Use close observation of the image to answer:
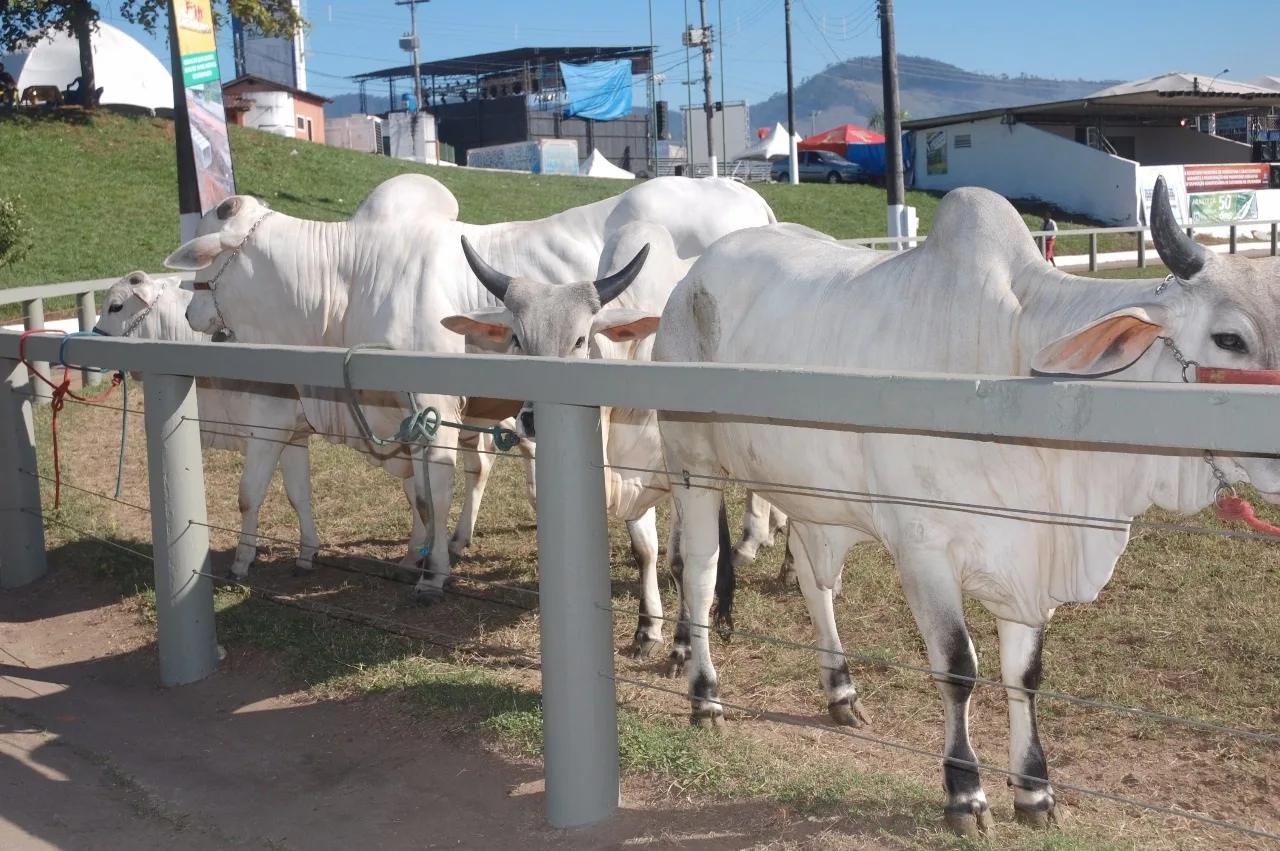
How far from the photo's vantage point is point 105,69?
3784 cm

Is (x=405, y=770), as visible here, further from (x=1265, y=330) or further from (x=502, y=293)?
(x=1265, y=330)

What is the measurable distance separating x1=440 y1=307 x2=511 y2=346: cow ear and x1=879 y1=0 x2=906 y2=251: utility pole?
36.1 ft

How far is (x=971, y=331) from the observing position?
11.5 feet

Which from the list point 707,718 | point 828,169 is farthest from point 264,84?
point 707,718

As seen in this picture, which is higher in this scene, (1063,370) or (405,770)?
(1063,370)

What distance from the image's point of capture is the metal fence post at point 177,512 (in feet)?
14.5

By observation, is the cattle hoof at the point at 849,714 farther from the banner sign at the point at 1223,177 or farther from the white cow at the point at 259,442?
the banner sign at the point at 1223,177

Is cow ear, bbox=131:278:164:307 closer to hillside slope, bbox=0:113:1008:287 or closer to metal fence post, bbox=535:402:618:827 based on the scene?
metal fence post, bbox=535:402:618:827

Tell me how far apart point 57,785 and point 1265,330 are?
3353mm

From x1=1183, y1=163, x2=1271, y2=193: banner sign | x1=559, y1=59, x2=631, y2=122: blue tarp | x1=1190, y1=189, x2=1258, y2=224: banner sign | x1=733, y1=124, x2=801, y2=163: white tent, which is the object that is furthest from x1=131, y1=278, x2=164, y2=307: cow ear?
x1=559, y1=59, x2=631, y2=122: blue tarp

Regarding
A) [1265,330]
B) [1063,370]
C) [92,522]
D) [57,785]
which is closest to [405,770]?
[57,785]

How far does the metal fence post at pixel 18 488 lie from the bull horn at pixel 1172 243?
15.3 ft

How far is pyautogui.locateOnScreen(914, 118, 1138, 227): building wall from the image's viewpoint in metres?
32.1

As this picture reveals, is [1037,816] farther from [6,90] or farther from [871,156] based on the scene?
[871,156]
